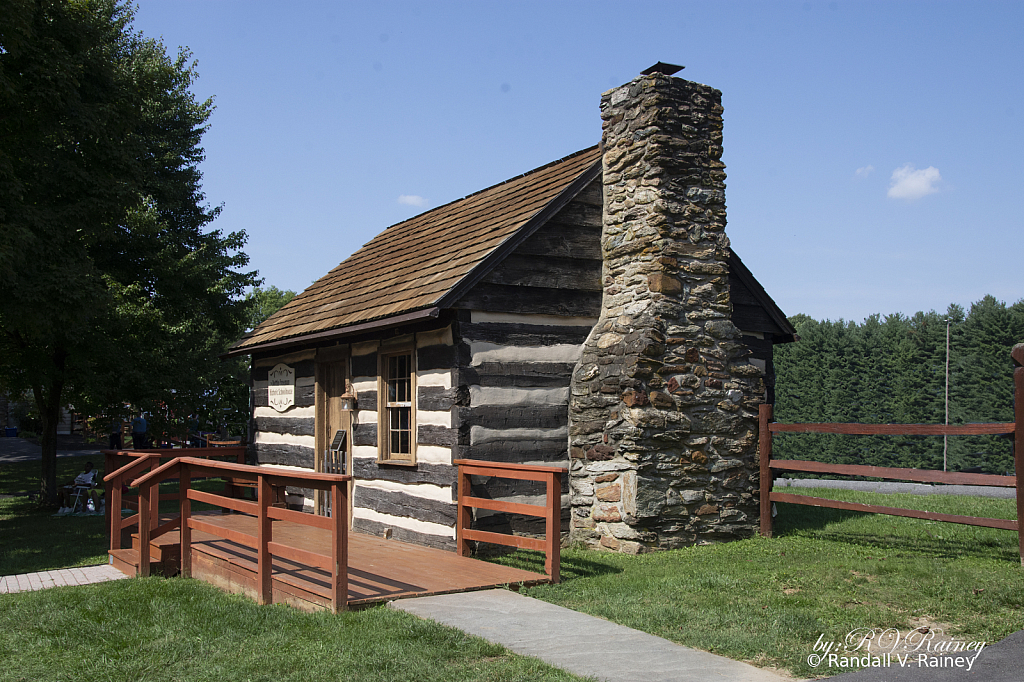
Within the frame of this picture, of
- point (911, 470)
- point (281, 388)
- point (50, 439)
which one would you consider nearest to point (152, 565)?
point (281, 388)

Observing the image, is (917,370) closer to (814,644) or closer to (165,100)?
(814,644)

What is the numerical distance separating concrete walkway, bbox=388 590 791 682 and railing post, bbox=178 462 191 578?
10.4ft

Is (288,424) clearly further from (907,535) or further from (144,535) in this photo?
(907,535)

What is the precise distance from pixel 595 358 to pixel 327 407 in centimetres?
472

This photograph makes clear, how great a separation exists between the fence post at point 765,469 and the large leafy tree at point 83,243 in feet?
34.0

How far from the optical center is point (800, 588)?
743cm

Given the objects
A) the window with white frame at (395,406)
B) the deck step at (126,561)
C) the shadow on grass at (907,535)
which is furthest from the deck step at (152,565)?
the shadow on grass at (907,535)

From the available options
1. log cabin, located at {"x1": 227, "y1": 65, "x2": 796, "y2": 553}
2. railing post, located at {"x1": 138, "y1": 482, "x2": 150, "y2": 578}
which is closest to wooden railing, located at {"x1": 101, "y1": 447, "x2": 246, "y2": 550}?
railing post, located at {"x1": 138, "y1": 482, "x2": 150, "y2": 578}

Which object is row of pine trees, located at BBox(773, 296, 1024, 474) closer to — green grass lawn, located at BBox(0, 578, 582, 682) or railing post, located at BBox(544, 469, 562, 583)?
railing post, located at BBox(544, 469, 562, 583)

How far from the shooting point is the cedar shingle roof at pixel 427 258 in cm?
1059

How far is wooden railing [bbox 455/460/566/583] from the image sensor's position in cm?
815

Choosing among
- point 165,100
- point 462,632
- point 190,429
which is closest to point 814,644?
point 462,632

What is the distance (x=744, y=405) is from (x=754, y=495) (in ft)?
3.78

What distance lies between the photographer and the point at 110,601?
24.8ft
